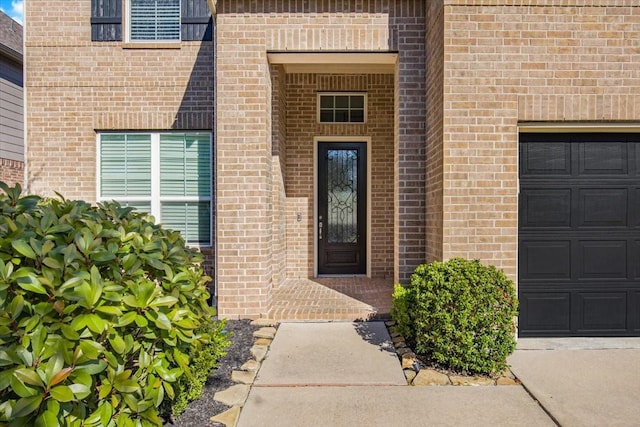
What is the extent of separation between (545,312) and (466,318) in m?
1.46

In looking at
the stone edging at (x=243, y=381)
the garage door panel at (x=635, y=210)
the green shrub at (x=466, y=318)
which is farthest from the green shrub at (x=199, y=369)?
the garage door panel at (x=635, y=210)

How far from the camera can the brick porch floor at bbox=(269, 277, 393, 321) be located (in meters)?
4.70

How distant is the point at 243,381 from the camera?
10.5 ft

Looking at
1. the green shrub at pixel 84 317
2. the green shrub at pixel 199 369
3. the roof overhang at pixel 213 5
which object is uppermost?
the roof overhang at pixel 213 5

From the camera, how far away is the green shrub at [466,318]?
330cm

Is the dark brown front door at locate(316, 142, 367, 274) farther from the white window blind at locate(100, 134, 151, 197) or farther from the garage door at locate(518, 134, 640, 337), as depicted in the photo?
the garage door at locate(518, 134, 640, 337)

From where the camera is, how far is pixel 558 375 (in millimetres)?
3309

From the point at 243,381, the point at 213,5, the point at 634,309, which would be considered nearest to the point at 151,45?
the point at 213,5

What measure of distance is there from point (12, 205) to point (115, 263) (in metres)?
0.80

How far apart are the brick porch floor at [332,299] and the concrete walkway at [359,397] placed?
2.55 feet

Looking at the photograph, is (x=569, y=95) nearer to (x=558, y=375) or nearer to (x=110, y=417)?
(x=558, y=375)

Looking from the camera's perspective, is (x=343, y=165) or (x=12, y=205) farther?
(x=343, y=165)

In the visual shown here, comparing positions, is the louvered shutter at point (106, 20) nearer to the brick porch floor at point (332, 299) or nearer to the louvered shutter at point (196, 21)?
the louvered shutter at point (196, 21)

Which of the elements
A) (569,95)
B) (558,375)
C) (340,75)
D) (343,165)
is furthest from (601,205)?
(340,75)
